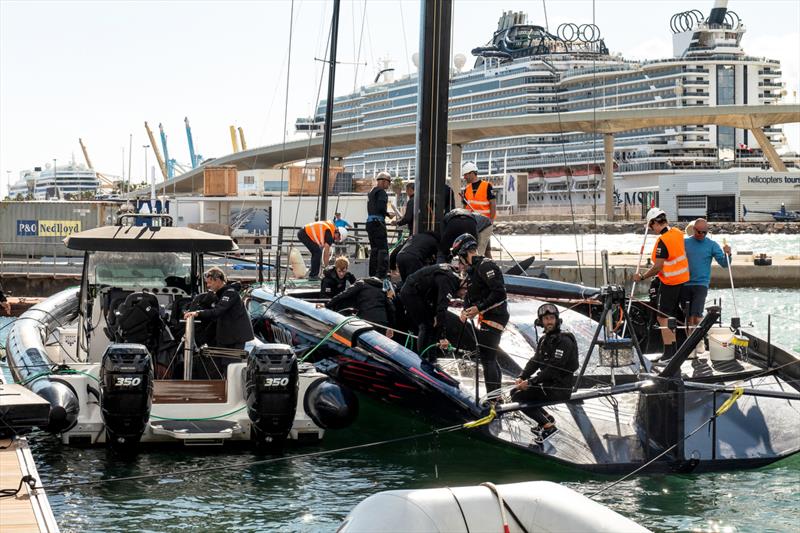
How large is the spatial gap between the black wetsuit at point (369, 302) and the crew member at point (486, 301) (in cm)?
166

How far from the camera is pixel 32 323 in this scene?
11.1m

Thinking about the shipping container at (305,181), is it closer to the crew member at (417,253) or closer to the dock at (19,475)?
the crew member at (417,253)

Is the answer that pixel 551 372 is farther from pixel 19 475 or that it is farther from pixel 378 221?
pixel 378 221

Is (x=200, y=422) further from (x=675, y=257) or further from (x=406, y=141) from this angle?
(x=406, y=141)

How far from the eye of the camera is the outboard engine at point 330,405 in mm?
8398

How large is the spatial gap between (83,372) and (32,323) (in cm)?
293

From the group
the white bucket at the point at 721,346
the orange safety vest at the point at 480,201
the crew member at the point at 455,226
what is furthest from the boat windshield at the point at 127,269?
the white bucket at the point at 721,346

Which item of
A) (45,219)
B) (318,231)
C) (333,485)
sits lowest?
(333,485)

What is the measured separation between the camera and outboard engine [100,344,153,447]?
775cm

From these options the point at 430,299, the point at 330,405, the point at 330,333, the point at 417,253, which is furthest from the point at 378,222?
the point at 330,405

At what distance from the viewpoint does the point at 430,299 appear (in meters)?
9.20

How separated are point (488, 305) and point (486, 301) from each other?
0.04 meters

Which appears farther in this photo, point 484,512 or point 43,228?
point 43,228

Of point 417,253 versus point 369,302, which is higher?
point 417,253
